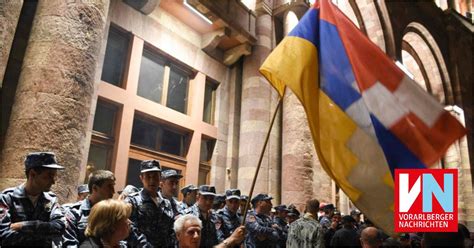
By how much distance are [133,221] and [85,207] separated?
50 cm

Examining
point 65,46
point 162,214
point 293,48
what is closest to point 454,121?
point 293,48

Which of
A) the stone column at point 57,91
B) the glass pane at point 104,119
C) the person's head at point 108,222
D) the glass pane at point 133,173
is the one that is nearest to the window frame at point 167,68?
the glass pane at point 104,119

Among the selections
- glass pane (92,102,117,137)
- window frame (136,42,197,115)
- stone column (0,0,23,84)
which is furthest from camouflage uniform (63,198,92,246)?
window frame (136,42,197,115)

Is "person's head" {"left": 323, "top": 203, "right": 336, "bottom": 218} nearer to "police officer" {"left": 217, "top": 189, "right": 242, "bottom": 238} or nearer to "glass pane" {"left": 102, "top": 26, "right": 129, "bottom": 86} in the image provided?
"police officer" {"left": 217, "top": 189, "right": 242, "bottom": 238}

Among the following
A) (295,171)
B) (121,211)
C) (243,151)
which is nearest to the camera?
(121,211)

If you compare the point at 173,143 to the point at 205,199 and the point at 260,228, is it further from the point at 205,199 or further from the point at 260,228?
the point at 205,199

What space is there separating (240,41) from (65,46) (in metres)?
5.21

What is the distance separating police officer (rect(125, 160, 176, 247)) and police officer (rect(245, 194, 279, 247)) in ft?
4.57

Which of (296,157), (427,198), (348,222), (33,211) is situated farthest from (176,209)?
(296,157)

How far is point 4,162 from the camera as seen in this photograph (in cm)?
419

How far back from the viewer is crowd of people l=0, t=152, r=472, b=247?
211 centimetres

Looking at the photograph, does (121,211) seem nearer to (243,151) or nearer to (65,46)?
(65,46)

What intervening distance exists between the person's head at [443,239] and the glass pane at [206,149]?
270 inches

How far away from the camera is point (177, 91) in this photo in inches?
333
